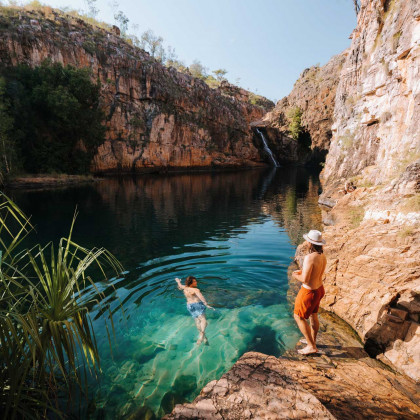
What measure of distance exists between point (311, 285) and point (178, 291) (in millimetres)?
3916

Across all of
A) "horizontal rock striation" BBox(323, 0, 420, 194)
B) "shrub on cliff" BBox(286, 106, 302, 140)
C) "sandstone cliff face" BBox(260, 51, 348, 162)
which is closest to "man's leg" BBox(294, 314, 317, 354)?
"horizontal rock striation" BBox(323, 0, 420, 194)

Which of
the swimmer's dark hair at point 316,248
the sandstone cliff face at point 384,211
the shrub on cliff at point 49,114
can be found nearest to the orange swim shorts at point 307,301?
the swimmer's dark hair at point 316,248

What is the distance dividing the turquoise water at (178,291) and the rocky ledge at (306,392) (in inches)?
37.6

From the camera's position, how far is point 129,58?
43.2 m

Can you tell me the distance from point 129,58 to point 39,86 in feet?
65.1

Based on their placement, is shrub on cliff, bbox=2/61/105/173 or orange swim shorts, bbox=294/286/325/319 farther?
shrub on cliff, bbox=2/61/105/173

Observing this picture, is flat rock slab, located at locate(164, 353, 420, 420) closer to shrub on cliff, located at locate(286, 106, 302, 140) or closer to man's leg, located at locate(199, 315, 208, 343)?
man's leg, located at locate(199, 315, 208, 343)

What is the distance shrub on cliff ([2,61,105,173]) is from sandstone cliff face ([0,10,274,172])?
5462mm

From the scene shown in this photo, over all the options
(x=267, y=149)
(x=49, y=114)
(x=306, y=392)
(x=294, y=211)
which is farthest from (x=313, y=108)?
(x=306, y=392)

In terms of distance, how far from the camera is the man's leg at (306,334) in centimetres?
399

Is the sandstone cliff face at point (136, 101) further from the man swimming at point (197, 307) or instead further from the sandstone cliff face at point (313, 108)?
the man swimming at point (197, 307)

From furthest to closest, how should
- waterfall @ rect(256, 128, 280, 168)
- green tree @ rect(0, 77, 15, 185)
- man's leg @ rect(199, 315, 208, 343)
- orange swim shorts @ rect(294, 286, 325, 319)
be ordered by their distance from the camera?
waterfall @ rect(256, 128, 280, 168) → green tree @ rect(0, 77, 15, 185) → man's leg @ rect(199, 315, 208, 343) → orange swim shorts @ rect(294, 286, 325, 319)

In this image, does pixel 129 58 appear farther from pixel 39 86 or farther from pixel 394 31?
pixel 394 31

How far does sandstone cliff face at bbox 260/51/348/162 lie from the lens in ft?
152
